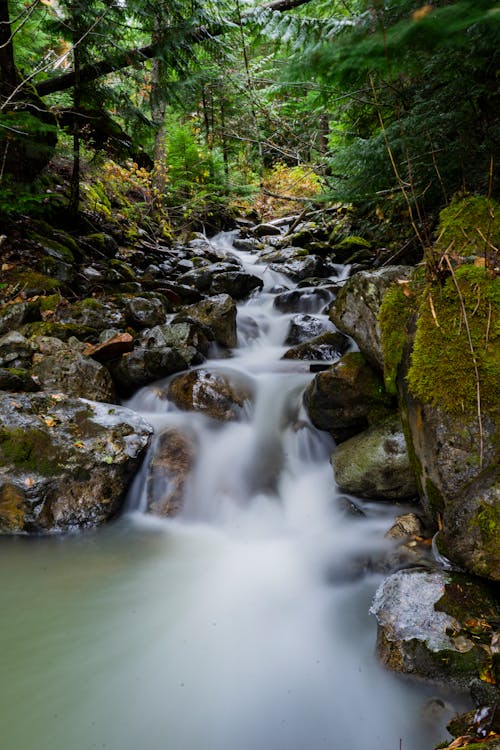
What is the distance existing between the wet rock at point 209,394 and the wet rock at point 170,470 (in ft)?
1.83

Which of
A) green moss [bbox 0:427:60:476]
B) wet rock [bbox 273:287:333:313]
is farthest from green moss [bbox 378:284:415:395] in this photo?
wet rock [bbox 273:287:333:313]

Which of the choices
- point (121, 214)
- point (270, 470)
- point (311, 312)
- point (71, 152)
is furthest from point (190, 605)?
point (121, 214)

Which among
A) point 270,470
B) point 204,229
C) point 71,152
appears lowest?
point 270,470

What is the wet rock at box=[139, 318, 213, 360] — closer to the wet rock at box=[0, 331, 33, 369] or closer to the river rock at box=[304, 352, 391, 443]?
the wet rock at box=[0, 331, 33, 369]

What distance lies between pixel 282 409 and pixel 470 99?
4018mm

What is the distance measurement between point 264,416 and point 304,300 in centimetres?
431

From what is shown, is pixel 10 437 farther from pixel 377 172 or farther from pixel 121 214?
pixel 121 214

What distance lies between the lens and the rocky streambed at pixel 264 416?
227 centimetres

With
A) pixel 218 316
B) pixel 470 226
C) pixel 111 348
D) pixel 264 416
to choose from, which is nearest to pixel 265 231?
pixel 218 316

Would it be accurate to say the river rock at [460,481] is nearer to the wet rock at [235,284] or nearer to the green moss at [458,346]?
the green moss at [458,346]

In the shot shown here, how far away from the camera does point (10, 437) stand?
13.0 feet

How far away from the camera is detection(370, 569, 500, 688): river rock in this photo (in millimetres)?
2010

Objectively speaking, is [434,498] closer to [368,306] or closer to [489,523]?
[489,523]

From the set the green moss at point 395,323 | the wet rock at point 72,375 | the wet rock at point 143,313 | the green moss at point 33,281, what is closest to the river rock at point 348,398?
the green moss at point 395,323
